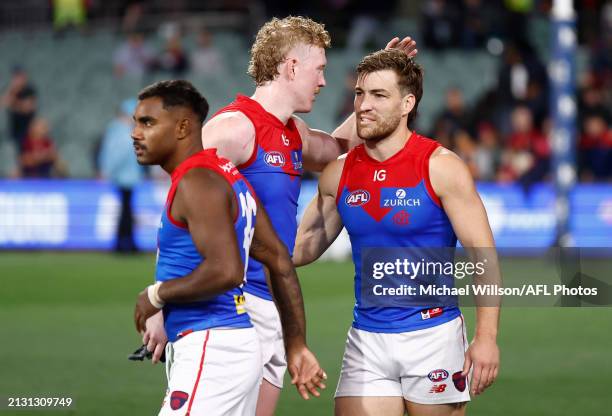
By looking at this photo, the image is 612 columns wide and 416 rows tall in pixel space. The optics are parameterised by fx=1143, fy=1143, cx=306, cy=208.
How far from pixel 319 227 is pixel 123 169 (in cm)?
1349

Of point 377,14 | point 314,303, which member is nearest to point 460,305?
point 314,303

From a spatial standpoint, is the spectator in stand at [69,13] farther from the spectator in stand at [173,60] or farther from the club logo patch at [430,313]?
the club logo patch at [430,313]

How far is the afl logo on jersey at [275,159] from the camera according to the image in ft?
19.3

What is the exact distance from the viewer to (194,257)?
476 cm

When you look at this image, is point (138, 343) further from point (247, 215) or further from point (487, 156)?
point (487, 156)

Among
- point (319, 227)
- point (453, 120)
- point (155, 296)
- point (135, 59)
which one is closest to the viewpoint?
point (155, 296)

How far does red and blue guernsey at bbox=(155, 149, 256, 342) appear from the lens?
477 centimetres

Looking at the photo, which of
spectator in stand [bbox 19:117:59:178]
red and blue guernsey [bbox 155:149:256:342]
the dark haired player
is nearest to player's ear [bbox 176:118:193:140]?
the dark haired player

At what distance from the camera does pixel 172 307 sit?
16.1ft

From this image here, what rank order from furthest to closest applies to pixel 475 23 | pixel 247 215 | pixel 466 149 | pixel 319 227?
pixel 475 23 → pixel 466 149 → pixel 319 227 → pixel 247 215

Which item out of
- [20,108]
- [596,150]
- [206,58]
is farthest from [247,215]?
Result: [206,58]

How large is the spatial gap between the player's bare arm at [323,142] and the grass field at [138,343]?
2336 millimetres

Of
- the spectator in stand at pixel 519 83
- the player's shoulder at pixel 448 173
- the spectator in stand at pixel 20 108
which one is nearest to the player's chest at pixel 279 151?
the player's shoulder at pixel 448 173

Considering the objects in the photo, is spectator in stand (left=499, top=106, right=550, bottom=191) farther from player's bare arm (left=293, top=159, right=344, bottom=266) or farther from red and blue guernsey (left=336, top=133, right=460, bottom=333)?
→ red and blue guernsey (left=336, top=133, right=460, bottom=333)
